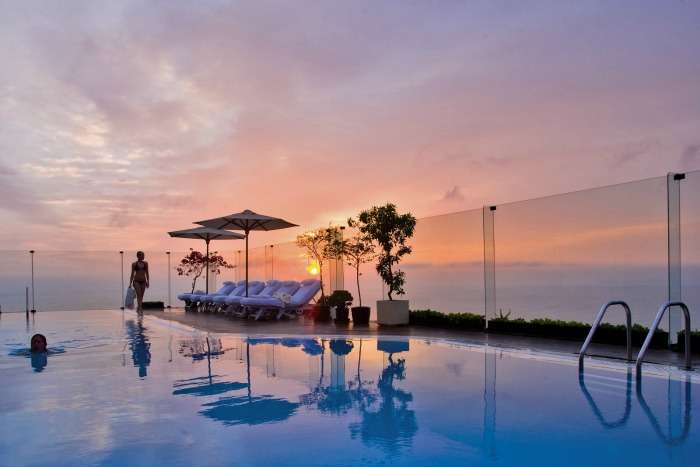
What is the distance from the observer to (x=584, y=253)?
390 inches

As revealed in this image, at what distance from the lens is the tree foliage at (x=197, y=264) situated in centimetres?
1916

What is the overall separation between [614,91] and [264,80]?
21.6 feet

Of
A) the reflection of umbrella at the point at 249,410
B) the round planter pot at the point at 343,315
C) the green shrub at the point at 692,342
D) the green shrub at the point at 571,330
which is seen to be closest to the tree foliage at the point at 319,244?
the round planter pot at the point at 343,315

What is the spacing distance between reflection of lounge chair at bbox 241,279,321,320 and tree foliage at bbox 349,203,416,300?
9.41ft

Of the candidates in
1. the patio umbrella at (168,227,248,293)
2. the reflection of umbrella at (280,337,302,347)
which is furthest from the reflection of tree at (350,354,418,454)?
the patio umbrella at (168,227,248,293)

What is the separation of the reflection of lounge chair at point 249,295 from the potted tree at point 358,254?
10.1 ft

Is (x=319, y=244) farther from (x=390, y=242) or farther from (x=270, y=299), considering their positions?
(x=390, y=242)

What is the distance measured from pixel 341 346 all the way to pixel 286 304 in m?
4.62

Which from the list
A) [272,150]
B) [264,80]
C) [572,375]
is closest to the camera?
[572,375]

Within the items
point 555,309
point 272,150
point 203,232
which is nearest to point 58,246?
point 203,232

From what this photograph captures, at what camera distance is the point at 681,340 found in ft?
22.8


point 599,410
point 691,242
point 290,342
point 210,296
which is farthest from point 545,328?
point 210,296

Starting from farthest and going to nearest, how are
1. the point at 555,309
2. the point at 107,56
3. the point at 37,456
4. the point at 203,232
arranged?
the point at 203,232
the point at 107,56
the point at 555,309
the point at 37,456

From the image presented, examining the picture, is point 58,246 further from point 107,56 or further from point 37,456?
point 37,456
